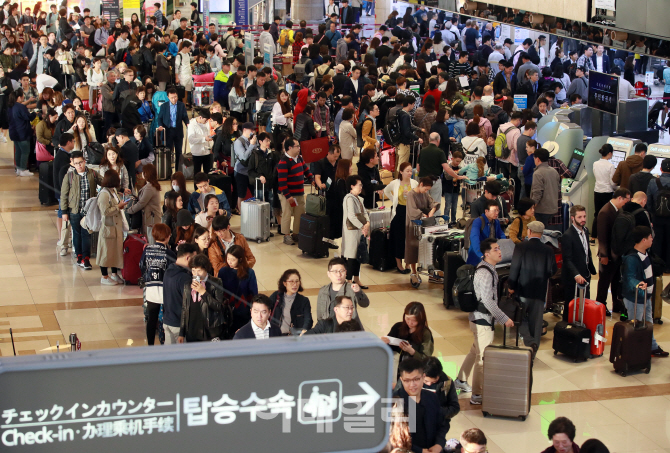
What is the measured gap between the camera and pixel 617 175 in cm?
1151

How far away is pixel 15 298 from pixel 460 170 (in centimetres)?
597

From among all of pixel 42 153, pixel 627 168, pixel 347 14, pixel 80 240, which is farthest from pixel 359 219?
pixel 347 14

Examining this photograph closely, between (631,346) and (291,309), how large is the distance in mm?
3319

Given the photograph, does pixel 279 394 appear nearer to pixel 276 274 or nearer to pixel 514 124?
pixel 276 274

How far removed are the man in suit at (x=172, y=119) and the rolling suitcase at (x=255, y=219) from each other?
290 cm

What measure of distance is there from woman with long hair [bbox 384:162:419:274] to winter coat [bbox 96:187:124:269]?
3.10m

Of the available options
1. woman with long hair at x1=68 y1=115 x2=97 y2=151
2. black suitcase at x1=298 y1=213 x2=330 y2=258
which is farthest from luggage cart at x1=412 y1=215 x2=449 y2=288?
woman with long hair at x1=68 y1=115 x2=97 y2=151

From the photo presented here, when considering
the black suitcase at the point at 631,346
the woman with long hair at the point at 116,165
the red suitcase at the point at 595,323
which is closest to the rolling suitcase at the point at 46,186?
the woman with long hair at the point at 116,165

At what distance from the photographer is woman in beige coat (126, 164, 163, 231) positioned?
1020 centimetres

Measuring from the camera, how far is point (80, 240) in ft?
36.1

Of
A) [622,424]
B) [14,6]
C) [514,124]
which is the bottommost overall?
[622,424]

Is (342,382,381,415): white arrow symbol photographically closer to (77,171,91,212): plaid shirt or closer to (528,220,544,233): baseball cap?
(528,220,544,233): baseball cap

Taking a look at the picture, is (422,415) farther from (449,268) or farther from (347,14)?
(347,14)

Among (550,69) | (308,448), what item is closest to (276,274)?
(308,448)
